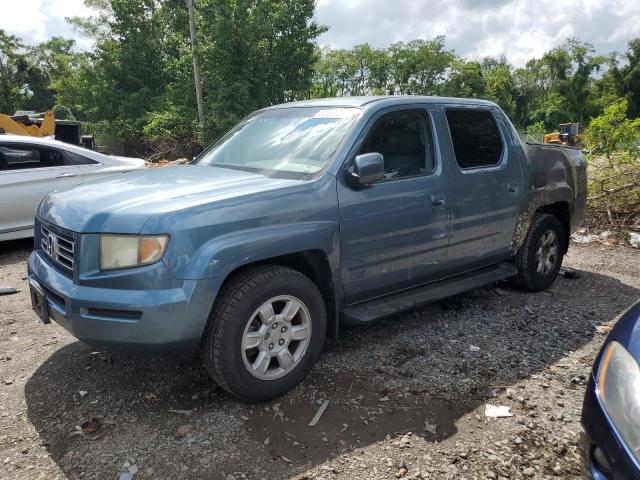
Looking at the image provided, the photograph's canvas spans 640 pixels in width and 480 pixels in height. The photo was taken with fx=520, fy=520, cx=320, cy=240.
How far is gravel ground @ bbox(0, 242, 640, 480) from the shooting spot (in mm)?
2656

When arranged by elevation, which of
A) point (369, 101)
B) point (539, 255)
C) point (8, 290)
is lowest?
point (8, 290)

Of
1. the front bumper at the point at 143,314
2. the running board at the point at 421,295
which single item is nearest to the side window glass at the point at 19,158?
the front bumper at the point at 143,314

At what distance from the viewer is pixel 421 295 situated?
3971 mm

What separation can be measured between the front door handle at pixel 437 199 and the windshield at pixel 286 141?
84 centimetres

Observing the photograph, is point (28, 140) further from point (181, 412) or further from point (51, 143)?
point (181, 412)

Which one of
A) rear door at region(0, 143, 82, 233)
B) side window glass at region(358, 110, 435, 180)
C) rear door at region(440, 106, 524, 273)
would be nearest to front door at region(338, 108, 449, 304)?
side window glass at region(358, 110, 435, 180)

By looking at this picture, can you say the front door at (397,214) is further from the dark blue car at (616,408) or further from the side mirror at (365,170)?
the dark blue car at (616,408)

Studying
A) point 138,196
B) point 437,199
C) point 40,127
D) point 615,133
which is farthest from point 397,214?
point 40,127

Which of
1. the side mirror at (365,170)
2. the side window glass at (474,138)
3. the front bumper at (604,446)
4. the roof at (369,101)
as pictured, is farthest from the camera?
the side window glass at (474,138)

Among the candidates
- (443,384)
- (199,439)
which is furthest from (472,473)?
(199,439)

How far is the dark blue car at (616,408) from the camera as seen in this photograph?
1.83 metres

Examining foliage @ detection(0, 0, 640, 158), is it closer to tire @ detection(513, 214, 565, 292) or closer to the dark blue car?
tire @ detection(513, 214, 565, 292)

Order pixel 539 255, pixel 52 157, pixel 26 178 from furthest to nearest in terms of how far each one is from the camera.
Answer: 1. pixel 52 157
2. pixel 26 178
3. pixel 539 255

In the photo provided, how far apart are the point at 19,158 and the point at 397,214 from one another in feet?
18.1
